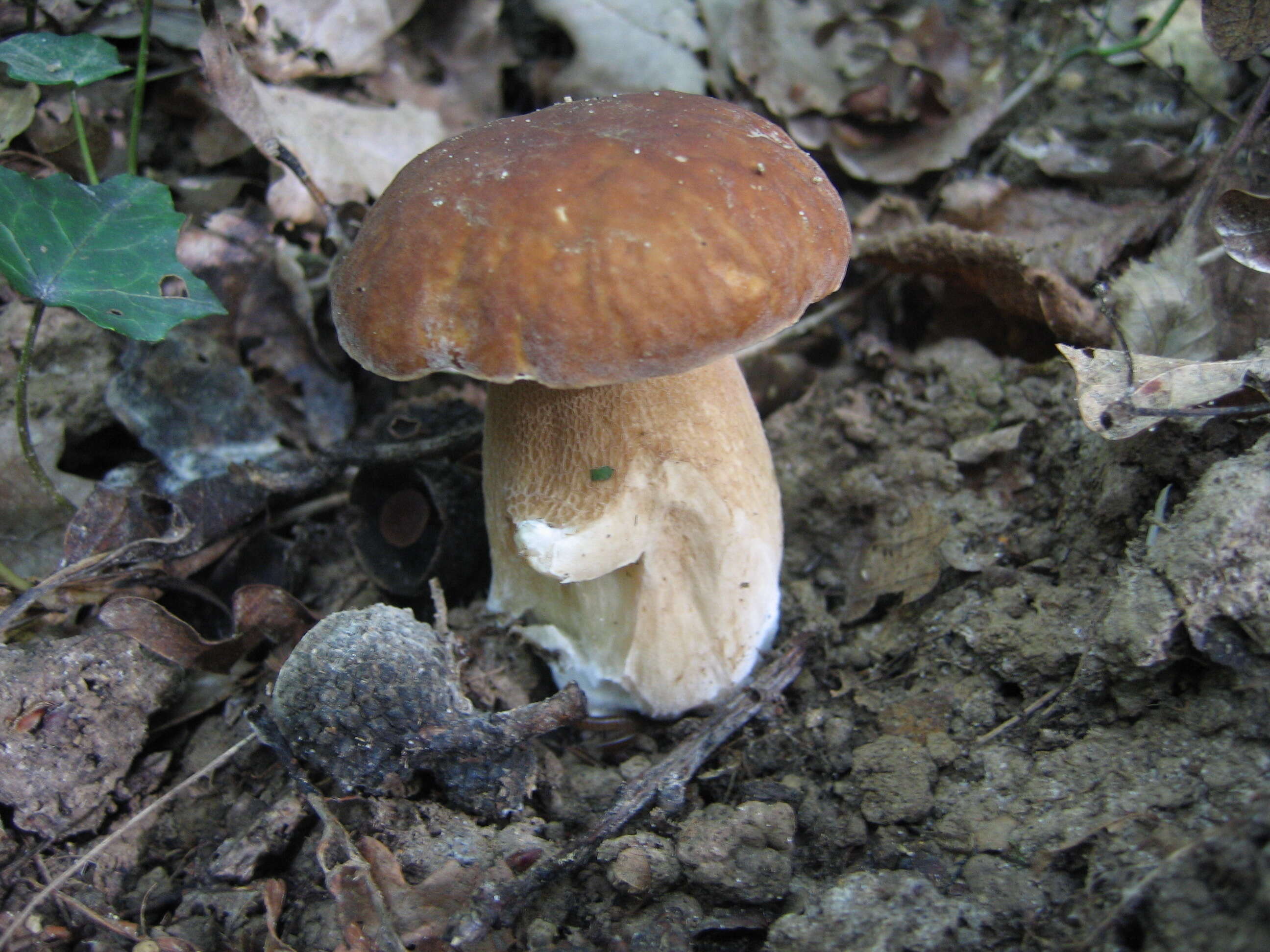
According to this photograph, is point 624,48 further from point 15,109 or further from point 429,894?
point 429,894

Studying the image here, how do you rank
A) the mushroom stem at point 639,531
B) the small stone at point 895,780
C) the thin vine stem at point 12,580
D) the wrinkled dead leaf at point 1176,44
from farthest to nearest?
the wrinkled dead leaf at point 1176,44 → the thin vine stem at point 12,580 → the mushroom stem at point 639,531 → the small stone at point 895,780

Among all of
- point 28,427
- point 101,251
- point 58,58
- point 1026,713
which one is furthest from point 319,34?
point 1026,713

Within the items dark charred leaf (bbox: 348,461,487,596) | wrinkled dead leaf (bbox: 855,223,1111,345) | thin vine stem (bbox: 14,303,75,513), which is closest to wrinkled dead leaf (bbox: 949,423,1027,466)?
wrinkled dead leaf (bbox: 855,223,1111,345)

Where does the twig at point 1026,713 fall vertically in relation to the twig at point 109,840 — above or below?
above

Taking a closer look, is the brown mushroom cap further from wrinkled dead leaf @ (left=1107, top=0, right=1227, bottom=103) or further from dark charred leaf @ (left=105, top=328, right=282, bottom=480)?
wrinkled dead leaf @ (left=1107, top=0, right=1227, bottom=103)

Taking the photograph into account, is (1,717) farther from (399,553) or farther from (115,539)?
(399,553)

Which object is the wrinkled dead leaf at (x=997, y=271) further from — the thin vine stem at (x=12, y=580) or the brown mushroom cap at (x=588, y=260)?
the thin vine stem at (x=12, y=580)

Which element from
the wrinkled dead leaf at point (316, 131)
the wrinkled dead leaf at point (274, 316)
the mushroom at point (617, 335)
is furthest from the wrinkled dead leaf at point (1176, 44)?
the wrinkled dead leaf at point (274, 316)
